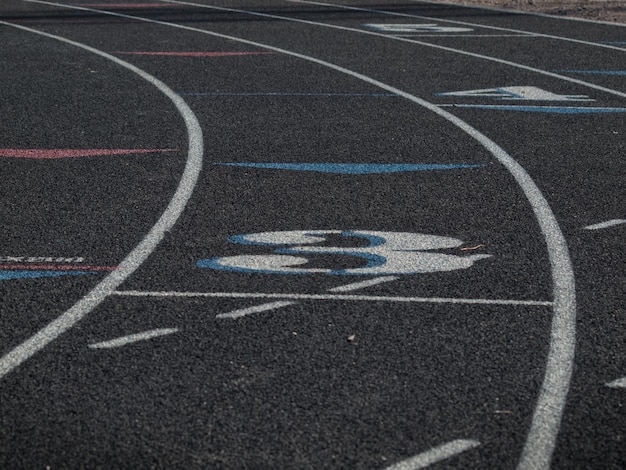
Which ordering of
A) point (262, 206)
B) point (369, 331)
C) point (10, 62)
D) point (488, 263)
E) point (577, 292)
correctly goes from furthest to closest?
point (10, 62)
point (262, 206)
point (488, 263)
point (577, 292)
point (369, 331)

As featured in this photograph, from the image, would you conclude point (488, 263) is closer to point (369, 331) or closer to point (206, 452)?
point (369, 331)

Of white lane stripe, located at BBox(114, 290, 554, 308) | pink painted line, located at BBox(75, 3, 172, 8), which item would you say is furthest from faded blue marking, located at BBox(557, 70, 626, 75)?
pink painted line, located at BBox(75, 3, 172, 8)

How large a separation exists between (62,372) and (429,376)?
2045 mm

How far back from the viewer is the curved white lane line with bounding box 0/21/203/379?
6.37 meters

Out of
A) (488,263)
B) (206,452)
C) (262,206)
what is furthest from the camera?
(262,206)

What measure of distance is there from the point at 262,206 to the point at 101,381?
→ 3.53 meters

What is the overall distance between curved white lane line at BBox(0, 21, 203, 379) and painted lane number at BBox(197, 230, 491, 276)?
0.56 metres

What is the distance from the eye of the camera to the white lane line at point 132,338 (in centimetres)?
643

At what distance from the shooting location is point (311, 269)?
776cm

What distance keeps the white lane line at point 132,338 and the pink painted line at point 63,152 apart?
4.71 metres

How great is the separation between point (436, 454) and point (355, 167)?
5.63 metres

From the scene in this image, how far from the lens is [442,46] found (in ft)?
61.8

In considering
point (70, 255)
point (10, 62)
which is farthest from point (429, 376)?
point (10, 62)

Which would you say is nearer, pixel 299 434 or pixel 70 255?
pixel 299 434
